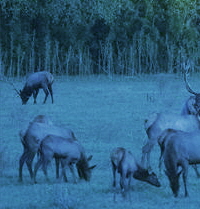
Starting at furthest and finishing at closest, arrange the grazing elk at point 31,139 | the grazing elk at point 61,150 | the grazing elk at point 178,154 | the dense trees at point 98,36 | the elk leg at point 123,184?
1. the dense trees at point 98,36
2. the grazing elk at point 31,139
3. the grazing elk at point 61,150
4. the grazing elk at point 178,154
5. the elk leg at point 123,184

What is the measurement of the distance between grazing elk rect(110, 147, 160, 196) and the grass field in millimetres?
181

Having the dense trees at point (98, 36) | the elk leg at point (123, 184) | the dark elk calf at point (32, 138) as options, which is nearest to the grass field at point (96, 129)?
the elk leg at point (123, 184)

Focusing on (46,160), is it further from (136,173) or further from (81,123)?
(81,123)

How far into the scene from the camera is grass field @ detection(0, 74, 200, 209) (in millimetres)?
7648

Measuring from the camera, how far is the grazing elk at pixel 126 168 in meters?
7.68

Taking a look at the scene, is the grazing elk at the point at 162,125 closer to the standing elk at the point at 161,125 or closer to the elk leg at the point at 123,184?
the standing elk at the point at 161,125

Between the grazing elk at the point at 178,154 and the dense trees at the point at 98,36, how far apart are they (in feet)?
62.0

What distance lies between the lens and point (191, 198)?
770 cm

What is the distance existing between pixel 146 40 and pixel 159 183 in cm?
2133

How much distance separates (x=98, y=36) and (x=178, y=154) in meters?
22.6

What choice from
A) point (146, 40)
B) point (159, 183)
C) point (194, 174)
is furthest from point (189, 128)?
point (146, 40)

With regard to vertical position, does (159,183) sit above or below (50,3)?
below

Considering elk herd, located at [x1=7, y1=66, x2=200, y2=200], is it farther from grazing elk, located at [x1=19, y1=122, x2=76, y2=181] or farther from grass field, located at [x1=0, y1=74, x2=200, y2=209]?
grass field, located at [x1=0, y1=74, x2=200, y2=209]

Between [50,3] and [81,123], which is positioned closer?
[81,123]
